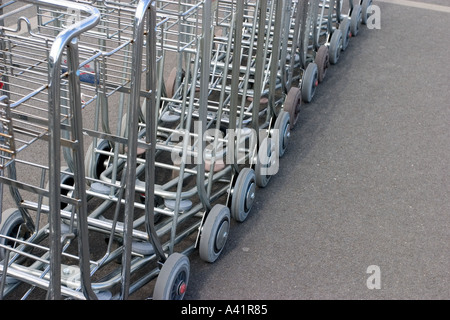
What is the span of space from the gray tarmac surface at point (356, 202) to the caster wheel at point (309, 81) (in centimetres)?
12

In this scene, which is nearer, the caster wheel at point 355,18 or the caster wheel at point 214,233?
the caster wheel at point 214,233

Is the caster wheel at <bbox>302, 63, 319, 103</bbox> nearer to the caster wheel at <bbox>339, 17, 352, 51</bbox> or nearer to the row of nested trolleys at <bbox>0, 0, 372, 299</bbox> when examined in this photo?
the row of nested trolleys at <bbox>0, 0, 372, 299</bbox>

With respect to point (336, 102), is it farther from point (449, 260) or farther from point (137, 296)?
point (137, 296)

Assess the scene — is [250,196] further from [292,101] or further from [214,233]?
[292,101]

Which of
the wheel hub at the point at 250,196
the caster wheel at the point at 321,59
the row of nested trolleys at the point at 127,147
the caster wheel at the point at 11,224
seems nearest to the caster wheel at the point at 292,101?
the row of nested trolleys at the point at 127,147

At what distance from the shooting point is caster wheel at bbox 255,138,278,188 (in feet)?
13.6

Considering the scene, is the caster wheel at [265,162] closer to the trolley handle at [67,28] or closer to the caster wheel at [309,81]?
the caster wheel at [309,81]

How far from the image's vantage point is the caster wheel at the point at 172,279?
10.3 feet

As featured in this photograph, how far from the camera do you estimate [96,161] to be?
13.3ft

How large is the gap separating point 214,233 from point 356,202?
3.83 ft

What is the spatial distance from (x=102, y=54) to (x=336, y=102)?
10.9 feet

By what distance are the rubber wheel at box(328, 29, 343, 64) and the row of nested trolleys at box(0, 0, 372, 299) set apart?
345 millimetres
